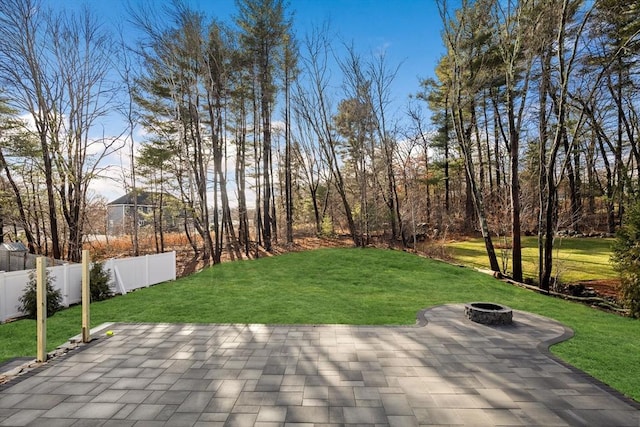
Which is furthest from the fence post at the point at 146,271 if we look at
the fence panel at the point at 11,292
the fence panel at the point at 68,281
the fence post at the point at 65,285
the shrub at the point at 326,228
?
the shrub at the point at 326,228

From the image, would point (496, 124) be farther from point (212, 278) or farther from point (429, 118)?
point (212, 278)

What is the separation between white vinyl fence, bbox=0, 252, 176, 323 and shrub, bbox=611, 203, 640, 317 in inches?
413

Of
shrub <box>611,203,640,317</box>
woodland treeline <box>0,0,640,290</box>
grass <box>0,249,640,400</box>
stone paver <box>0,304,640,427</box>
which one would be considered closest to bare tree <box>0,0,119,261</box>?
woodland treeline <box>0,0,640,290</box>

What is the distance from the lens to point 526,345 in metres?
3.92

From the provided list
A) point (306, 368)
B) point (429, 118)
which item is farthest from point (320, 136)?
point (306, 368)

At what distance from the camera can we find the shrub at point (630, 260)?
561cm

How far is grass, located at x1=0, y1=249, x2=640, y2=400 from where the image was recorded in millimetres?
3930

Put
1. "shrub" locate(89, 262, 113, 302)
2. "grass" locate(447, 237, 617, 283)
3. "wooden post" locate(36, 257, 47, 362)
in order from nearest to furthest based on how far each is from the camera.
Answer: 1. "wooden post" locate(36, 257, 47, 362)
2. "shrub" locate(89, 262, 113, 302)
3. "grass" locate(447, 237, 617, 283)

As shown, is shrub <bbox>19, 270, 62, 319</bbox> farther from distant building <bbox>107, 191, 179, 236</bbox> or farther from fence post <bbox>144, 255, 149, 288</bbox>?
distant building <bbox>107, 191, 179, 236</bbox>

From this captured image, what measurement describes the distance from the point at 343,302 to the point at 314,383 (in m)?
3.54

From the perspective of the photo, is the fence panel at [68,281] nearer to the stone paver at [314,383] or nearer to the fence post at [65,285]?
the fence post at [65,285]

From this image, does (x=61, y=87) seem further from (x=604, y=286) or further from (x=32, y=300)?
(x=604, y=286)

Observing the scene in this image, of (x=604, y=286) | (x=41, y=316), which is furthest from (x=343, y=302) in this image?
(x=604, y=286)

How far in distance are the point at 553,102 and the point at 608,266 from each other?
5571 millimetres
